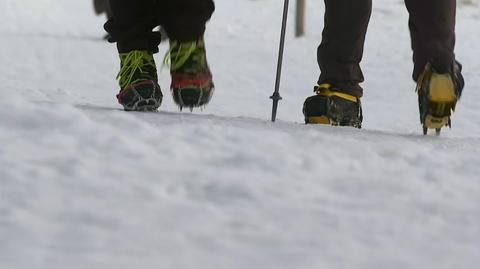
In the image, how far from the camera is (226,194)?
6.00 feet

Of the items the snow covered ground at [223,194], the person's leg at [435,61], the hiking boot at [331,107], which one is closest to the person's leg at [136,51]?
the snow covered ground at [223,194]

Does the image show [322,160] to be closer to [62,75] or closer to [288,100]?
[288,100]

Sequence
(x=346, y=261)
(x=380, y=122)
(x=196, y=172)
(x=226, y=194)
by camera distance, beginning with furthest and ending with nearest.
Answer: (x=380, y=122) → (x=196, y=172) → (x=226, y=194) → (x=346, y=261)

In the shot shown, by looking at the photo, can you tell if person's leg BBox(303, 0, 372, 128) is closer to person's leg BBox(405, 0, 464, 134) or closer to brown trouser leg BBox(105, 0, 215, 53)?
person's leg BBox(405, 0, 464, 134)

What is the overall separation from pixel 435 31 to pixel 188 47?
0.82 meters

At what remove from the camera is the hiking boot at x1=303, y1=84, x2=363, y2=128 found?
3.30 meters

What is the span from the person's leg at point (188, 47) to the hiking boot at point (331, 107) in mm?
375

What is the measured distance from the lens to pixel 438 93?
10.2 ft

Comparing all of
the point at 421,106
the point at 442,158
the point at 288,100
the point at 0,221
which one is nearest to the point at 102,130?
the point at 0,221

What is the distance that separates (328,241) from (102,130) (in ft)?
2.67

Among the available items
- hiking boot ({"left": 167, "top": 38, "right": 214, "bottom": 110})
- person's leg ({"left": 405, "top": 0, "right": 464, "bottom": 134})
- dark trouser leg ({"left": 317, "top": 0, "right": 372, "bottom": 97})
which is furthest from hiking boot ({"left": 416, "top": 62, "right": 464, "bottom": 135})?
hiking boot ({"left": 167, "top": 38, "right": 214, "bottom": 110})

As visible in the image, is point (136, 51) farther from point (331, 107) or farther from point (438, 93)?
point (438, 93)

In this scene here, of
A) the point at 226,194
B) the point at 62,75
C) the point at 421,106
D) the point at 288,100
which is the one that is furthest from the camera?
the point at 62,75

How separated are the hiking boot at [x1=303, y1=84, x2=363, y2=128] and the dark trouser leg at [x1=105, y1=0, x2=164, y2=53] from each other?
0.58 metres
